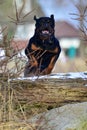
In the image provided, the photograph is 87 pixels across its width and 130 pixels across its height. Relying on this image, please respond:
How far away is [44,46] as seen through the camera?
8.98m

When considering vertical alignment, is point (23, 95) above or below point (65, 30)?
above

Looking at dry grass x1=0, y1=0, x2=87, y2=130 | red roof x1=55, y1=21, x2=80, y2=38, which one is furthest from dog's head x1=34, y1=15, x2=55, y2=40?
red roof x1=55, y1=21, x2=80, y2=38

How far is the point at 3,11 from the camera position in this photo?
2491 cm

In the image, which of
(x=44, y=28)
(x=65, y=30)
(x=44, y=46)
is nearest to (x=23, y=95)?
(x=44, y=46)

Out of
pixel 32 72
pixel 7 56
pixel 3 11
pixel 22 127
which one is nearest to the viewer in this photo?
pixel 22 127

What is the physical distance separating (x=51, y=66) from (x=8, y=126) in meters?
1.97

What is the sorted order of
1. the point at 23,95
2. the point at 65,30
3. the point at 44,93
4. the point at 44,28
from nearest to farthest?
1. the point at 23,95
2. the point at 44,93
3. the point at 44,28
4. the point at 65,30

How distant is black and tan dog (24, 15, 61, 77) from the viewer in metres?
8.91

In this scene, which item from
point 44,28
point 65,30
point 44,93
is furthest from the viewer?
point 65,30

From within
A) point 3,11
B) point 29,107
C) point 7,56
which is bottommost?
point 3,11

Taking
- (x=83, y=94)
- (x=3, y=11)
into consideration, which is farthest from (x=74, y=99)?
(x=3, y=11)

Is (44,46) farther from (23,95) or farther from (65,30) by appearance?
(65,30)

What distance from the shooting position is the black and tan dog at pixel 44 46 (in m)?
8.91

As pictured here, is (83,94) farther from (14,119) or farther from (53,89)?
(14,119)
